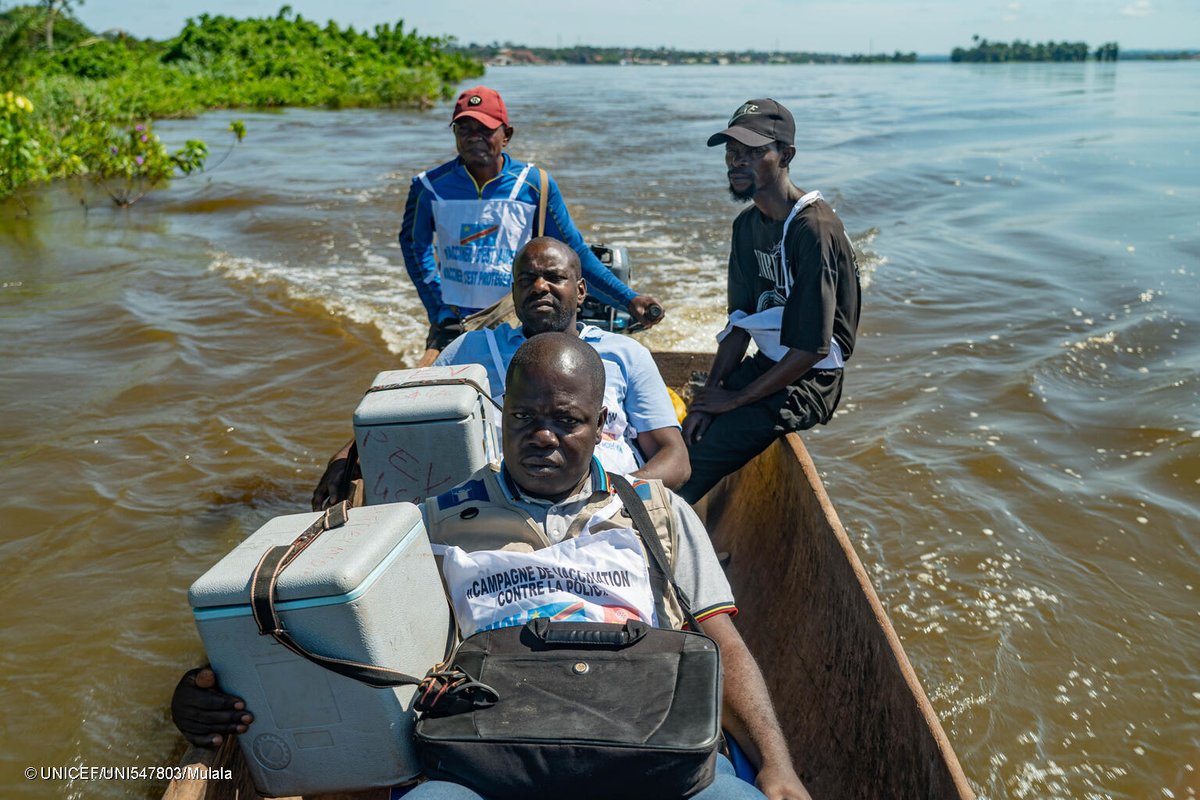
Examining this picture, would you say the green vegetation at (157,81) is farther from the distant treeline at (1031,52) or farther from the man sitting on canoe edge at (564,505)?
the distant treeline at (1031,52)

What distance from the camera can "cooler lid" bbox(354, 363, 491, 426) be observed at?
9.52 ft

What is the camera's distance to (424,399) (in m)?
2.96

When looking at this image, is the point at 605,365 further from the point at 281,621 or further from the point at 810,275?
the point at 281,621

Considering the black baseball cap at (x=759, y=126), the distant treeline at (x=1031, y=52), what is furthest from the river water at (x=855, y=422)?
the distant treeline at (x=1031, y=52)

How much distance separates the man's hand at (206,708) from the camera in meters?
1.98

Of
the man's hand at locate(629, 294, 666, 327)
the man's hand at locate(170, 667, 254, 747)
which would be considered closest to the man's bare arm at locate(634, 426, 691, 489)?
the man's hand at locate(629, 294, 666, 327)

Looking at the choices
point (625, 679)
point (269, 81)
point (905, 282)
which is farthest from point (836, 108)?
point (625, 679)

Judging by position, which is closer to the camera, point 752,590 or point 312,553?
point 312,553

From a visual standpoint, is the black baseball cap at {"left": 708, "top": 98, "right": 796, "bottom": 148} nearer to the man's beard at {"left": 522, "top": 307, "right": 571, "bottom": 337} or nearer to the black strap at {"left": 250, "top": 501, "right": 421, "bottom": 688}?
the man's beard at {"left": 522, "top": 307, "right": 571, "bottom": 337}

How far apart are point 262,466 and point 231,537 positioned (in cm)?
92

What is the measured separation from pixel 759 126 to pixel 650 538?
6.37 ft

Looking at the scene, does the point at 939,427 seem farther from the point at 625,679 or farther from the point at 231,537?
the point at 625,679

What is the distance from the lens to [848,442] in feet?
20.9

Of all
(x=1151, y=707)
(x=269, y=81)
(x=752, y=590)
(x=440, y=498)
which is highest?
(x=269, y=81)
